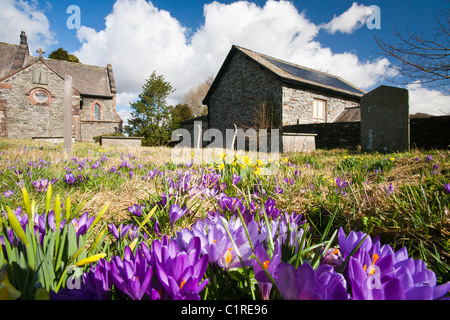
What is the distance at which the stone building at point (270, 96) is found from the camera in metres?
14.8

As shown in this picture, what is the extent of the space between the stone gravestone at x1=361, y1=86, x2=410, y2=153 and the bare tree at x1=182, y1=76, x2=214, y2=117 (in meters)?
31.6

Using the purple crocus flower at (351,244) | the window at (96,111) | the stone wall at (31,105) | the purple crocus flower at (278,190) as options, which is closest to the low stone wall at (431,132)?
the purple crocus flower at (278,190)

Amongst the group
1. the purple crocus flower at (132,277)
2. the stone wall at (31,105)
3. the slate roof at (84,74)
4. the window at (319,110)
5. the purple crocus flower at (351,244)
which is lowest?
the purple crocus flower at (132,277)

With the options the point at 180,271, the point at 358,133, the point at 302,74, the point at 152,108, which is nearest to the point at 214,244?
the point at 180,271

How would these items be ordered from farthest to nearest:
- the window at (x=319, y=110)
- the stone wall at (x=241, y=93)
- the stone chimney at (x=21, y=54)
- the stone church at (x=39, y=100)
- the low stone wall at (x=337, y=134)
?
the stone chimney at (x=21, y=54), the stone church at (x=39, y=100), the window at (x=319, y=110), the stone wall at (x=241, y=93), the low stone wall at (x=337, y=134)

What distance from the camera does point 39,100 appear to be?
24250mm

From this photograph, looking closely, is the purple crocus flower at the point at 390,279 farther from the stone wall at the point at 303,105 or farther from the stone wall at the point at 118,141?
the stone wall at the point at 303,105

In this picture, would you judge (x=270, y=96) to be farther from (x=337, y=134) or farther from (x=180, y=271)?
(x=180, y=271)

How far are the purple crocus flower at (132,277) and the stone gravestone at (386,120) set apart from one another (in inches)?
350

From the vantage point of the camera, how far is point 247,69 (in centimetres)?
1677

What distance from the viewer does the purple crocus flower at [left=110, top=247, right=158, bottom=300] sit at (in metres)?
0.50
